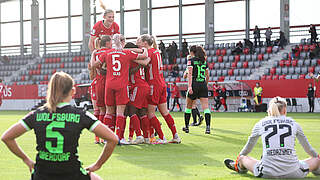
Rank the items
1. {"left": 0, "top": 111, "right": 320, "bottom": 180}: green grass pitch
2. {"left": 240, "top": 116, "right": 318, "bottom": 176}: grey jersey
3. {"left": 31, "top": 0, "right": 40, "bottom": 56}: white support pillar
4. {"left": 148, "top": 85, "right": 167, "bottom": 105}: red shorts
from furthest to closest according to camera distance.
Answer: {"left": 31, "top": 0, "right": 40, "bottom": 56}: white support pillar
{"left": 148, "top": 85, "right": 167, "bottom": 105}: red shorts
{"left": 0, "top": 111, "right": 320, "bottom": 180}: green grass pitch
{"left": 240, "top": 116, "right": 318, "bottom": 176}: grey jersey

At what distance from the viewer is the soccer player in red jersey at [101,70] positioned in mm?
8180

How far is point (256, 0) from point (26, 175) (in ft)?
97.8

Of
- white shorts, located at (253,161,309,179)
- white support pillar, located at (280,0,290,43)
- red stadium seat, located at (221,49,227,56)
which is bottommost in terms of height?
white shorts, located at (253,161,309,179)

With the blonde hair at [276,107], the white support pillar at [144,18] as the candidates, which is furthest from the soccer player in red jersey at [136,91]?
the white support pillar at [144,18]

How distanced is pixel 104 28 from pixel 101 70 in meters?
1.22

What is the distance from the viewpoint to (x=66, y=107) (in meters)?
3.54

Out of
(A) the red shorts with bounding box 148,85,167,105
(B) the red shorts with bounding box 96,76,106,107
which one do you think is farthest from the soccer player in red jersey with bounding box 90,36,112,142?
(A) the red shorts with bounding box 148,85,167,105

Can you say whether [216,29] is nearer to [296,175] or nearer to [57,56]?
[57,56]

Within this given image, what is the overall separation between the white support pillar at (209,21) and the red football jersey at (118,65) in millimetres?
26532

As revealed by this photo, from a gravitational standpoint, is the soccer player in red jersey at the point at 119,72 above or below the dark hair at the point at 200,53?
below

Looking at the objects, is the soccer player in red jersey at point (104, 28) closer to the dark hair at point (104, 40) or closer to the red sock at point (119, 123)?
the dark hair at point (104, 40)

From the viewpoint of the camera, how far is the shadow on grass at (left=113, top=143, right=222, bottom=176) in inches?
242

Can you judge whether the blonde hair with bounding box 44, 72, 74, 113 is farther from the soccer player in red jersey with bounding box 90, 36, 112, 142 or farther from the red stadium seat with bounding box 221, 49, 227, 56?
the red stadium seat with bounding box 221, 49, 227, 56

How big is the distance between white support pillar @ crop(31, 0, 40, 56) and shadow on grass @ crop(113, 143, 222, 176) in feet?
115
